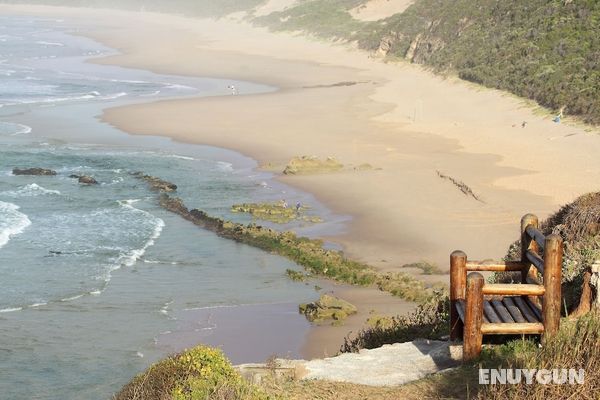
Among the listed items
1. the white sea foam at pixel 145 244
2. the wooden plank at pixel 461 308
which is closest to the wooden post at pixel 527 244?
the wooden plank at pixel 461 308

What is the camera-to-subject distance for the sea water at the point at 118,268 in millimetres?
15867

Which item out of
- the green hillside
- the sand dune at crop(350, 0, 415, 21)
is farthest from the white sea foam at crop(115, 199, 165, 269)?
the sand dune at crop(350, 0, 415, 21)

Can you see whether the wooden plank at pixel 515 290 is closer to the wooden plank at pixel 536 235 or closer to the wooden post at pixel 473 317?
the wooden post at pixel 473 317

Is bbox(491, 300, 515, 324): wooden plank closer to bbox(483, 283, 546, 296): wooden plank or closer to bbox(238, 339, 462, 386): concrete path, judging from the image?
bbox(483, 283, 546, 296): wooden plank

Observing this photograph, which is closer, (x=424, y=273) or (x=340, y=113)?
(x=424, y=273)

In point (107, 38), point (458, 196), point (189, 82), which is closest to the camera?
point (458, 196)

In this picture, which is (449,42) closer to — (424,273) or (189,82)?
(189,82)

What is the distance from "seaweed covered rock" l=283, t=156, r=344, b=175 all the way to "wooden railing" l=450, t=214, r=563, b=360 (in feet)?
73.2

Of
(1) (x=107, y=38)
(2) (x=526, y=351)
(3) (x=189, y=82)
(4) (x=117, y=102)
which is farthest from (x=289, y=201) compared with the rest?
(1) (x=107, y=38)

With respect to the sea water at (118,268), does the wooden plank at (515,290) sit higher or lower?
higher

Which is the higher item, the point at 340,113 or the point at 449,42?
the point at 449,42

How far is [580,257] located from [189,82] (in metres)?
50.8

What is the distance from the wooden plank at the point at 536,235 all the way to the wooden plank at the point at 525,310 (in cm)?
64

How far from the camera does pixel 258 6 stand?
116m
